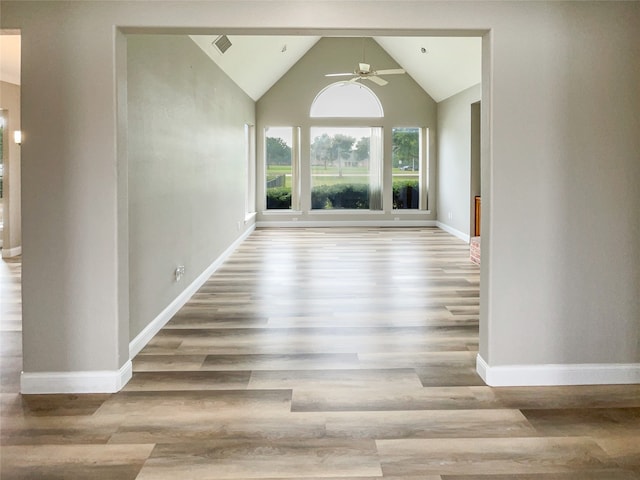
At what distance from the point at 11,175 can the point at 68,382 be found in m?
5.75

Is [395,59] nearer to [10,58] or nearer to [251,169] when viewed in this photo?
[251,169]

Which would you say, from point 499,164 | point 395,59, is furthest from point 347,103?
point 499,164

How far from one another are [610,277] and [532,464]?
135 cm

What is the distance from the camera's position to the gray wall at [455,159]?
926 centimetres

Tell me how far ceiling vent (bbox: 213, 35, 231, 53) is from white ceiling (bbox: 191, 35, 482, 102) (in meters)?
0.05

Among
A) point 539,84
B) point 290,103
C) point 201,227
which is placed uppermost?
point 290,103

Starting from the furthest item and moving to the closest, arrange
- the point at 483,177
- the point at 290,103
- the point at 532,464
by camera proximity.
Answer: the point at 290,103, the point at 483,177, the point at 532,464

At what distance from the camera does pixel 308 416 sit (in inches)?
105

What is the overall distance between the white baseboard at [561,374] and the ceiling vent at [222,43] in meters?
4.54

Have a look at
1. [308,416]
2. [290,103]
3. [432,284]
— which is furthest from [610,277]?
[290,103]

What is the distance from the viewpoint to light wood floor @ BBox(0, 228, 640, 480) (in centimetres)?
221

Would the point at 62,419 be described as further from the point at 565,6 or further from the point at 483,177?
the point at 565,6

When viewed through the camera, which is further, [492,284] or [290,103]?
[290,103]

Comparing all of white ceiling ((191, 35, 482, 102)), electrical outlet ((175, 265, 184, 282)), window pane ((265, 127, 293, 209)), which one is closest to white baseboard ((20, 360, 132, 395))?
electrical outlet ((175, 265, 184, 282))
